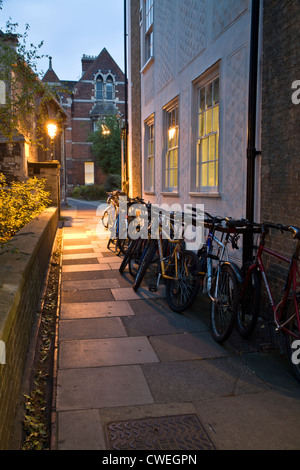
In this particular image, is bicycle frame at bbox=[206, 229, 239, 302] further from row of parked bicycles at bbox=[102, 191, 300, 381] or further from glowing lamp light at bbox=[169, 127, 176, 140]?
glowing lamp light at bbox=[169, 127, 176, 140]

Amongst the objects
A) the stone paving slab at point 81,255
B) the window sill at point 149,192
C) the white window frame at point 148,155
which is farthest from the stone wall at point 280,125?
the white window frame at point 148,155

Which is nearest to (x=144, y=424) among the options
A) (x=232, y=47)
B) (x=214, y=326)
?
(x=214, y=326)

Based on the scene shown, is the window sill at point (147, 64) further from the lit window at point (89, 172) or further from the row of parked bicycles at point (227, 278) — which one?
the lit window at point (89, 172)

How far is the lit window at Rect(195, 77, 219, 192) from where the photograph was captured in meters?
6.50

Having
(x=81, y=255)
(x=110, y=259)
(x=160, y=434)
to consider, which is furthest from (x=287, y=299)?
(x=81, y=255)

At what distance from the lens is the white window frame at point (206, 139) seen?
21.2ft

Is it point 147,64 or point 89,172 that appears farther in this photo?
point 89,172

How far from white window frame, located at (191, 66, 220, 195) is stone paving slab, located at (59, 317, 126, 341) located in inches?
103

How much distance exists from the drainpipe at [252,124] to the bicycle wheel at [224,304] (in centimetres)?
70

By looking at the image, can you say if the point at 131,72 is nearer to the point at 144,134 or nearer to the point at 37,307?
the point at 144,134

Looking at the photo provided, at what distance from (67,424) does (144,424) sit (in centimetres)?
50

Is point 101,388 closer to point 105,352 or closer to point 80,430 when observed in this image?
point 80,430

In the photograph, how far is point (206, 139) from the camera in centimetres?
691

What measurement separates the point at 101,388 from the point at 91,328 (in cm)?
142
